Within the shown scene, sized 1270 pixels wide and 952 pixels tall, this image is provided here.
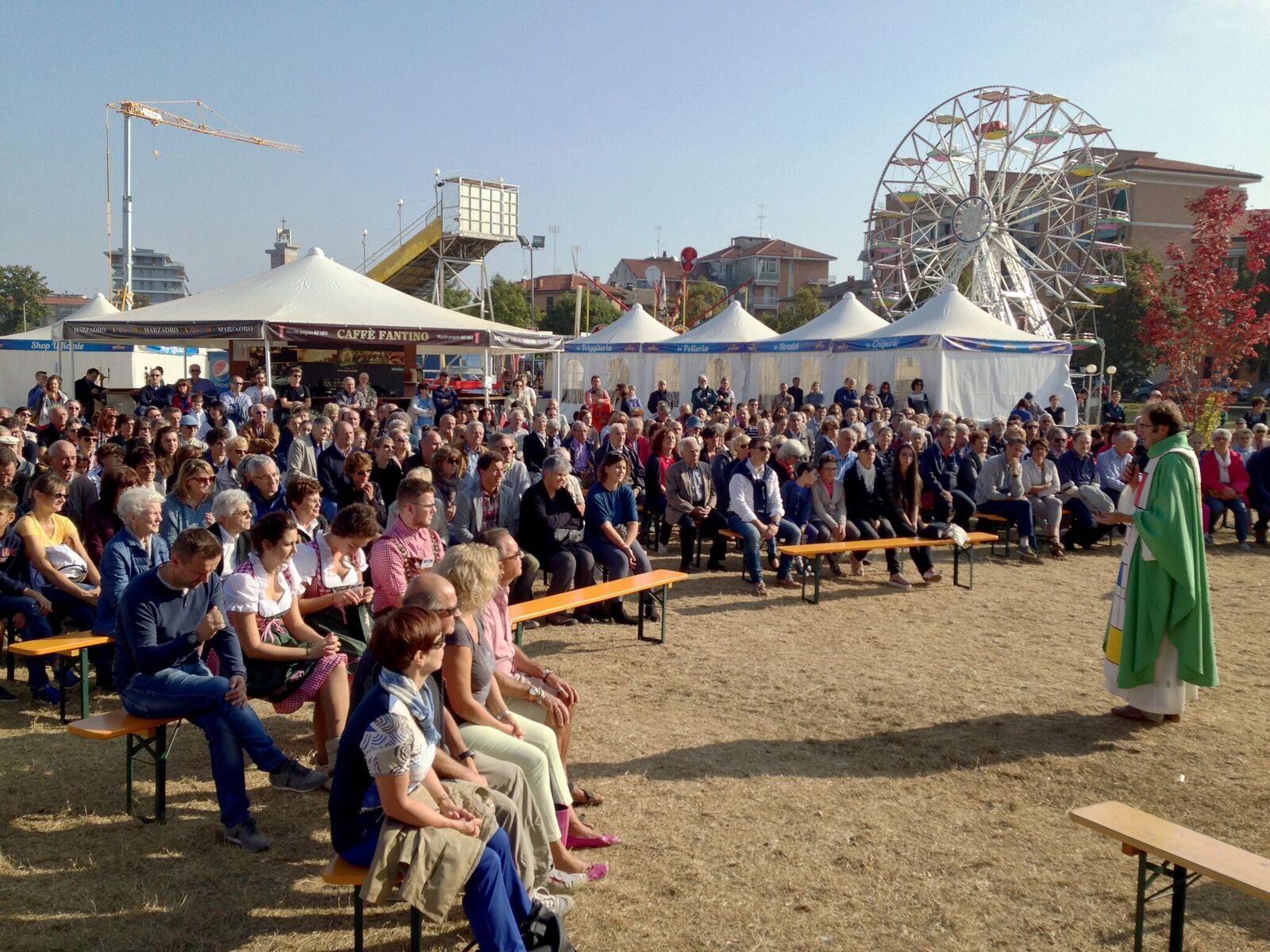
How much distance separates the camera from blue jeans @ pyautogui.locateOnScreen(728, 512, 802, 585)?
340 inches

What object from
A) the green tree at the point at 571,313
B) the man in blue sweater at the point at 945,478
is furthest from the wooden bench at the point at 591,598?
the green tree at the point at 571,313

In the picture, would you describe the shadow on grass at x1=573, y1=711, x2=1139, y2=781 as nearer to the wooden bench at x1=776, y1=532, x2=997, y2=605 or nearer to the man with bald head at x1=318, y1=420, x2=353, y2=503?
the wooden bench at x1=776, y1=532, x2=997, y2=605

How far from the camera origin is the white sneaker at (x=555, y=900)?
3.38m

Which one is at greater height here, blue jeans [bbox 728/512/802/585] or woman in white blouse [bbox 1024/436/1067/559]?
woman in white blouse [bbox 1024/436/1067/559]

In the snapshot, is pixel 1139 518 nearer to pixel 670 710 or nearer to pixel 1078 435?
pixel 670 710

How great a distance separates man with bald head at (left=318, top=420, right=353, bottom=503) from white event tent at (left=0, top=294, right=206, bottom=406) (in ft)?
49.5

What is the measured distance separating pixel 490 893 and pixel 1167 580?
4134 mm

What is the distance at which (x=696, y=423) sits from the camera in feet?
42.3

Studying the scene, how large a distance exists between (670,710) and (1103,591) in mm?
5287

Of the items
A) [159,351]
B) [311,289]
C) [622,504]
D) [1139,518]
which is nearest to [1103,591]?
[1139,518]

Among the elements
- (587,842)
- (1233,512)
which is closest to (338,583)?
(587,842)

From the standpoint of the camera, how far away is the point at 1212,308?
19.4m

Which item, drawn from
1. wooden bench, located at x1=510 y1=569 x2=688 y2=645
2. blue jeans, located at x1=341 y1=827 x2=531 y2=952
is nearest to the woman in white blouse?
wooden bench, located at x1=510 y1=569 x2=688 y2=645

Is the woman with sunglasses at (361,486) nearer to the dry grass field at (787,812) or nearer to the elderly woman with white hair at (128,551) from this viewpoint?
the dry grass field at (787,812)
